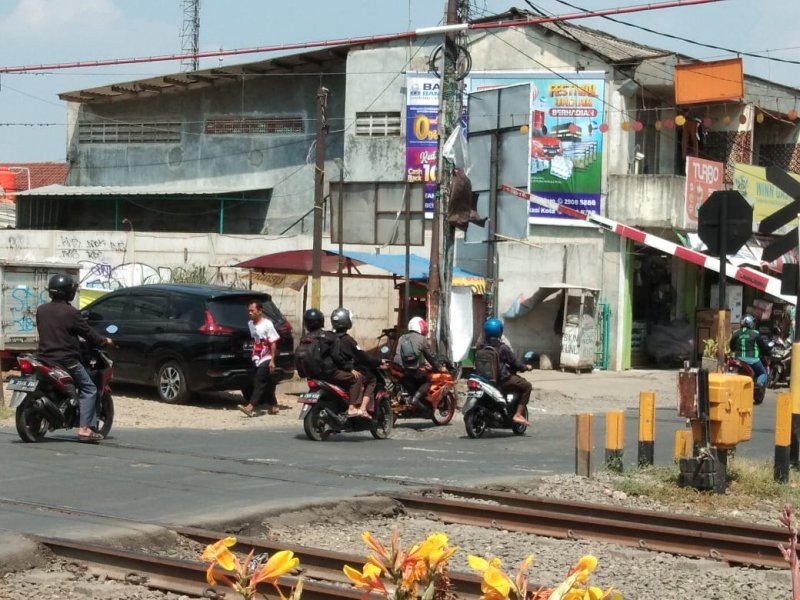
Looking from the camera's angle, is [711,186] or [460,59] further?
[711,186]

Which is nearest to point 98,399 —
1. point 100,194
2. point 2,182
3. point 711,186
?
point 711,186

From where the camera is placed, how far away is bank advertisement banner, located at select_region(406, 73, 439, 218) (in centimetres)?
2995

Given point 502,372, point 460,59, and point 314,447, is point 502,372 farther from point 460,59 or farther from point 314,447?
point 460,59

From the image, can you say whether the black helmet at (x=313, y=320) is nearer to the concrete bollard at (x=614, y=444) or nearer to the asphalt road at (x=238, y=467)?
the asphalt road at (x=238, y=467)

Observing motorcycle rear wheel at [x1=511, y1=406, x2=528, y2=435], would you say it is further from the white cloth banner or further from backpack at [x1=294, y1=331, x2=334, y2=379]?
the white cloth banner

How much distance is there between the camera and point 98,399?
12.2m

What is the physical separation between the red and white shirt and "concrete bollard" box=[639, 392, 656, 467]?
664cm

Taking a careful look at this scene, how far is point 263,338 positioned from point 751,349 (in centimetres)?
930

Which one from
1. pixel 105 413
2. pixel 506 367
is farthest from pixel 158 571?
pixel 506 367

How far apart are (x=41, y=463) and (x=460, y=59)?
10657 mm

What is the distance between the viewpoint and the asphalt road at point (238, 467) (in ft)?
28.0

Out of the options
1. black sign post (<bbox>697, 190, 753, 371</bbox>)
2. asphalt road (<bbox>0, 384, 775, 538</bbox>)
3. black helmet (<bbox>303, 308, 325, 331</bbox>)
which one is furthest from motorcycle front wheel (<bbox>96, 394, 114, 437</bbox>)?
black sign post (<bbox>697, 190, 753, 371</bbox>)

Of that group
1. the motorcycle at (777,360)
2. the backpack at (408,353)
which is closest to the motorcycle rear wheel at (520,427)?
the backpack at (408,353)

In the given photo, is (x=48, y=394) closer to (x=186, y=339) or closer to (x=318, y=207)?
(x=186, y=339)
